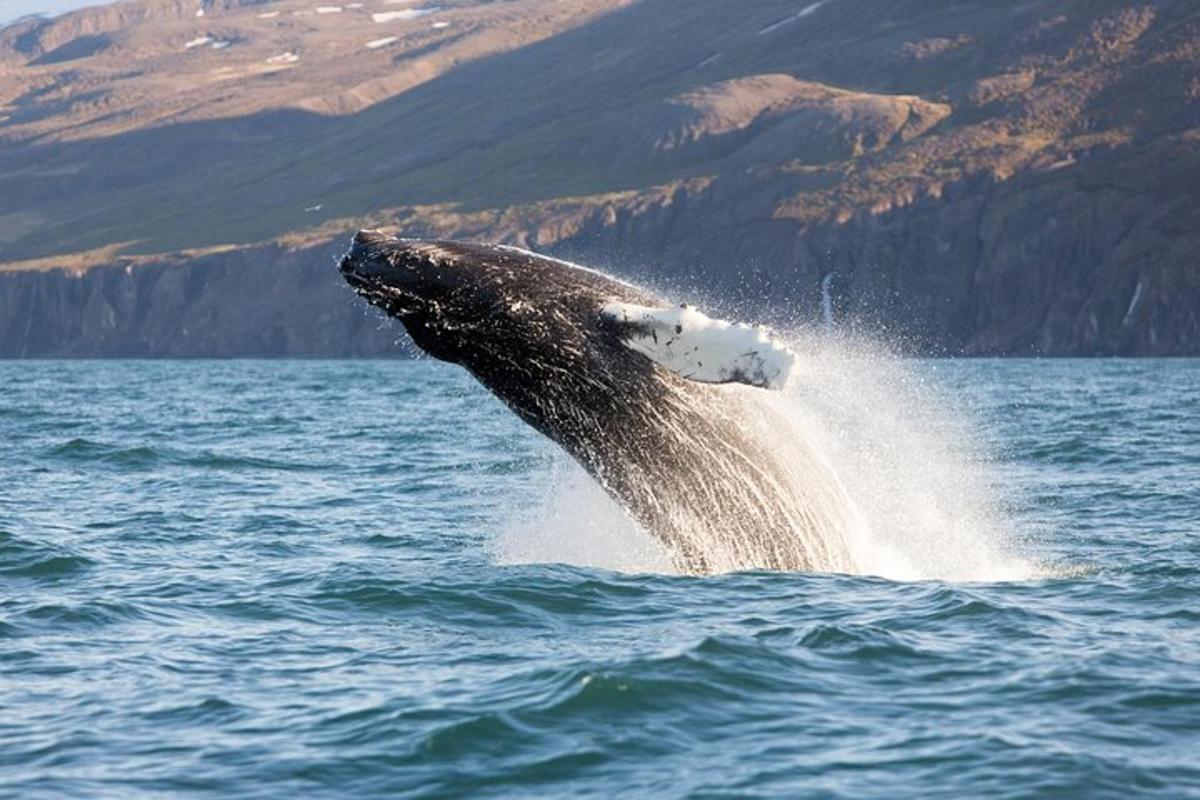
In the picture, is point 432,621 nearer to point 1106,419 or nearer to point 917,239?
point 1106,419

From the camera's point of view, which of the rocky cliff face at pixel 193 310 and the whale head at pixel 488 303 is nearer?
the whale head at pixel 488 303

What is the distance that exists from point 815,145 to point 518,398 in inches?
4872

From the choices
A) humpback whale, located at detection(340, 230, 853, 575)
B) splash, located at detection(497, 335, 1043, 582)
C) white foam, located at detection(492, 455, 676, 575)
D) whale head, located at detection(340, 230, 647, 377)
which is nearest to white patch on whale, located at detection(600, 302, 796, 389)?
humpback whale, located at detection(340, 230, 853, 575)

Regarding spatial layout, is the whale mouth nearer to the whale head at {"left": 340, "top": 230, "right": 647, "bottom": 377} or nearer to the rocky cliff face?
the whale head at {"left": 340, "top": 230, "right": 647, "bottom": 377}

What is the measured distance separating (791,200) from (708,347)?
11192cm

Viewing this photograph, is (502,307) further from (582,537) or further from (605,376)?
(582,537)

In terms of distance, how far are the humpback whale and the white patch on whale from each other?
0.7 inches

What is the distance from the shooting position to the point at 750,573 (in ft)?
48.8

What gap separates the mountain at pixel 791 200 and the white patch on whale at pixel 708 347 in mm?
89329

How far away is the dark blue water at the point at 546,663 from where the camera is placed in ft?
31.1

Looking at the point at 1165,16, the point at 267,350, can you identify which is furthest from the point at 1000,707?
the point at 1165,16

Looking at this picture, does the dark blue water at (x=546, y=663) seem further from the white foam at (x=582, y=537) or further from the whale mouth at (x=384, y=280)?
the whale mouth at (x=384, y=280)

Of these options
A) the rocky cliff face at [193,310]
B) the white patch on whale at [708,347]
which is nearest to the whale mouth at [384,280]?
the white patch on whale at [708,347]

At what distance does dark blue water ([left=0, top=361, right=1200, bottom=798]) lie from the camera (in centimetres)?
949
